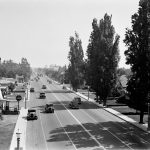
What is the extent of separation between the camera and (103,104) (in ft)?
211

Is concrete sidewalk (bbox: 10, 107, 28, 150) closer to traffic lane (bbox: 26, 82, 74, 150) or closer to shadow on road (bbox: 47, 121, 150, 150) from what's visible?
traffic lane (bbox: 26, 82, 74, 150)

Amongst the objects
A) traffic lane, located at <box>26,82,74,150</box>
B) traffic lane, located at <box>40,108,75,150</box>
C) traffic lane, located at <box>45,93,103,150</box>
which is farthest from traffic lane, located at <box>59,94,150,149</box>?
traffic lane, located at <box>26,82,74,150</box>

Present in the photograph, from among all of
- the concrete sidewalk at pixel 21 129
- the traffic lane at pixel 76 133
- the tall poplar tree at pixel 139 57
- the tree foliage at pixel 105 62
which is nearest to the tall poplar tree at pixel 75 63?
the tree foliage at pixel 105 62

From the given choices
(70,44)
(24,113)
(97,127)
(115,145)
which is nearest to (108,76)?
(24,113)

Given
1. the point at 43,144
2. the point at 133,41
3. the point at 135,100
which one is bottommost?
the point at 43,144

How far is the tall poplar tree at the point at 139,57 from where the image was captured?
43.1m

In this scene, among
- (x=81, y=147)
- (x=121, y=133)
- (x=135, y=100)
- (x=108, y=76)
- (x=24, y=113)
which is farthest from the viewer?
(x=108, y=76)

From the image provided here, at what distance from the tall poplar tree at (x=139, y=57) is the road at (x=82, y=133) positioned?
154 inches

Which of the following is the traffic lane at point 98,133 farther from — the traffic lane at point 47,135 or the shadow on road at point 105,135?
the traffic lane at point 47,135

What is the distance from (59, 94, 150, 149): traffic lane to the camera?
3282 cm

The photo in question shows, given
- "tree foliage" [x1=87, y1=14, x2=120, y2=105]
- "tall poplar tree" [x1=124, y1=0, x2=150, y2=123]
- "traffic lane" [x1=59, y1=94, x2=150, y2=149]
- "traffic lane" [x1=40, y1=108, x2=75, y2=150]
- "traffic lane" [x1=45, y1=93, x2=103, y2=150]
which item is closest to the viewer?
"traffic lane" [x1=40, y1=108, x2=75, y2=150]

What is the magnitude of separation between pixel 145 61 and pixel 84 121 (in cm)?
1169

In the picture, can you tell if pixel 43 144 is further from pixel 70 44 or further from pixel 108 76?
pixel 70 44

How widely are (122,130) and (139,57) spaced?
10.1 metres
